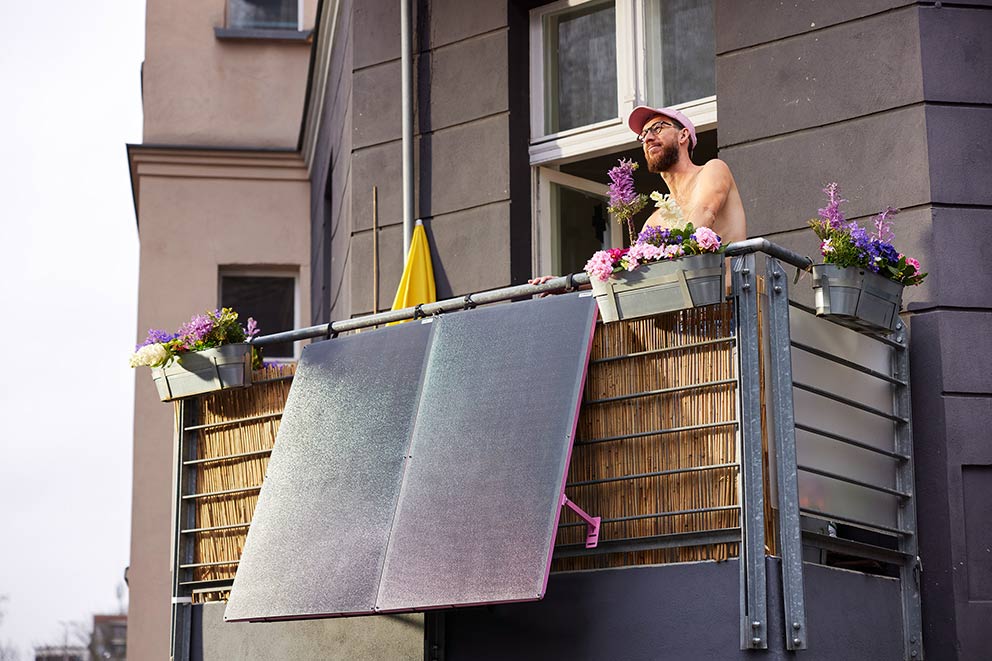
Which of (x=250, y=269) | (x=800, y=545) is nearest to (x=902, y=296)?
(x=800, y=545)

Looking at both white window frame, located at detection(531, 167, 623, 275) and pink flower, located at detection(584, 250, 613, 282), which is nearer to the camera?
pink flower, located at detection(584, 250, 613, 282)

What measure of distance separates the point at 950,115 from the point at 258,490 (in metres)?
4.47

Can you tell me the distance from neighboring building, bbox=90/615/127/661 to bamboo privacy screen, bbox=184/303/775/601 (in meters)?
37.2

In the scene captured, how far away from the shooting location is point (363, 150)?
35.6ft

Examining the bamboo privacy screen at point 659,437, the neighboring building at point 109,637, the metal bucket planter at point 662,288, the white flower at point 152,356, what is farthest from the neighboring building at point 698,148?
the neighboring building at point 109,637

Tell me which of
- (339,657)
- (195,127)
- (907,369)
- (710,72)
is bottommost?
(339,657)

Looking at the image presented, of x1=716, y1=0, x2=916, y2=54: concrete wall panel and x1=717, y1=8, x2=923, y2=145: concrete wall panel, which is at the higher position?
x1=716, y1=0, x2=916, y2=54: concrete wall panel

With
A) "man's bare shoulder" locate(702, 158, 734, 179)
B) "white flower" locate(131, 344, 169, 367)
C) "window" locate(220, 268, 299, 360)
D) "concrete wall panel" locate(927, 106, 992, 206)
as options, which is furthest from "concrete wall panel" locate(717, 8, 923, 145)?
"window" locate(220, 268, 299, 360)

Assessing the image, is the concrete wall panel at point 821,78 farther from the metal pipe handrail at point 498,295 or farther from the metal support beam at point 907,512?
the metal support beam at point 907,512

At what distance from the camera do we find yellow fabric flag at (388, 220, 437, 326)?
9.69 meters

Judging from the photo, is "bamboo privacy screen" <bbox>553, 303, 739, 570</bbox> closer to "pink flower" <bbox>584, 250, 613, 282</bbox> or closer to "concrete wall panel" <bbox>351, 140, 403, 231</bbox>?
"pink flower" <bbox>584, 250, 613, 282</bbox>

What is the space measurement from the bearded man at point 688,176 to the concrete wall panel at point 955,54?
4.16 feet

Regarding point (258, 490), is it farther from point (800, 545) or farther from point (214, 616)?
point (800, 545)

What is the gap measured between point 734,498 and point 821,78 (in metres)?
3.02
